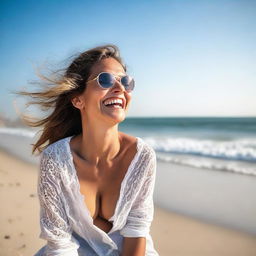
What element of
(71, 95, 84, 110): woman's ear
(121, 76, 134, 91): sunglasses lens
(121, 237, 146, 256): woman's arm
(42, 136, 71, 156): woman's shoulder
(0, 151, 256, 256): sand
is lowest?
(0, 151, 256, 256): sand

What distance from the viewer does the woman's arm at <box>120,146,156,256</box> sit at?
7.29 feet

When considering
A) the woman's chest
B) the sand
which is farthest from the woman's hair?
the sand

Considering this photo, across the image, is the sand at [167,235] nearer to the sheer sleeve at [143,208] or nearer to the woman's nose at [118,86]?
the sheer sleeve at [143,208]

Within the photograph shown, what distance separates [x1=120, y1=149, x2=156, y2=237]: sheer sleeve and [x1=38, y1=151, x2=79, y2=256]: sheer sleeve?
1.41 feet

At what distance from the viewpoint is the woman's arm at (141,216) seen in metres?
2.22

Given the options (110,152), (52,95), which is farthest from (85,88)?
(110,152)

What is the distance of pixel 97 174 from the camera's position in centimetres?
235

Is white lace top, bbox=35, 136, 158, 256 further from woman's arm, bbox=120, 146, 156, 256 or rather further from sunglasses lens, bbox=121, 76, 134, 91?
sunglasses lens, bbox=121, 76, 134, 91

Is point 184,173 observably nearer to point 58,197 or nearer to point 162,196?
point 162,196

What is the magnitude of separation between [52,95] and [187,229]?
2.78 metres

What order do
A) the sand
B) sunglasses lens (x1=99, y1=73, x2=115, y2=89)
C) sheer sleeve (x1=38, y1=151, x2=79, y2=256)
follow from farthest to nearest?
the sand, sunglasses lens (x1=99, y1=73, x2=115, y2=89), sheer sleeve (x1=38, y1=151, x2=79, y2=256)

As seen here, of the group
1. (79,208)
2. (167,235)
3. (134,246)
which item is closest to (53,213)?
(79,208)

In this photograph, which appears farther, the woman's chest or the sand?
the sand

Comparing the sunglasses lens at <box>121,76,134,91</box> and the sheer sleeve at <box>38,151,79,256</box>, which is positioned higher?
the sunglasses lens at <box>121,76,134,91</box>
